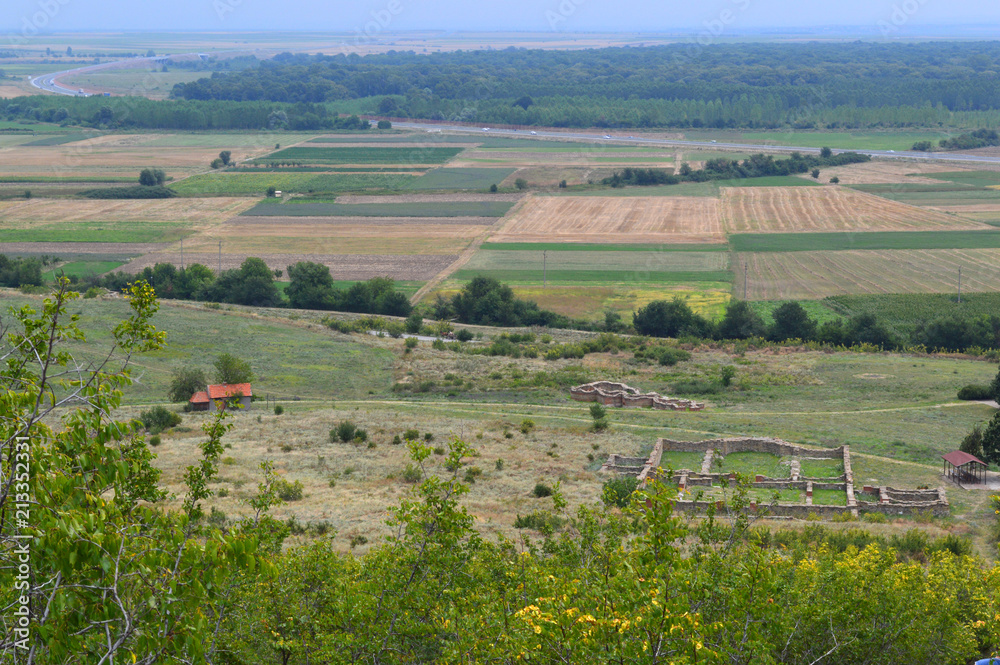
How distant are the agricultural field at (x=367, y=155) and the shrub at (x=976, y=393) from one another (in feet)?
298

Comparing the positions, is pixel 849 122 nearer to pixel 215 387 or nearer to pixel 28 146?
pixel 28 146

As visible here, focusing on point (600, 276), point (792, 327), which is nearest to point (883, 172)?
point (600, 276)

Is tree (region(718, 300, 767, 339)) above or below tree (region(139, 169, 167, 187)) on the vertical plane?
below

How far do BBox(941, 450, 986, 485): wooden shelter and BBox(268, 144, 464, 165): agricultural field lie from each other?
10046 centimetres

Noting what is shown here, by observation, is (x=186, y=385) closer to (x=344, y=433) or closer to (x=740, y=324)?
(x=344, y=433)

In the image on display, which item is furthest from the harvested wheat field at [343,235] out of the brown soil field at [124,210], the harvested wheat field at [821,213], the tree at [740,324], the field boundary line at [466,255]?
the tree at [740,324]

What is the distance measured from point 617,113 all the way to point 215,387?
457ft

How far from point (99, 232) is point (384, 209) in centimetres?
2677

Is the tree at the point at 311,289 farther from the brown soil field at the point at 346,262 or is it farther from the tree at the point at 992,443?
the tree at the point at 992,443

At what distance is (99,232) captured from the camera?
292 feet

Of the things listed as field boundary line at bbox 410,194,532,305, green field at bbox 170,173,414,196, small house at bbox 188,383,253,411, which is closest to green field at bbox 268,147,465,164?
green field at bbox 170,173,414,196

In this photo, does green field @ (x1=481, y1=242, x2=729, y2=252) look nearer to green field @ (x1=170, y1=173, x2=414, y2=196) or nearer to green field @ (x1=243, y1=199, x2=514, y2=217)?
green field @ (x1=243, y1=199, x2=514, y2=217)

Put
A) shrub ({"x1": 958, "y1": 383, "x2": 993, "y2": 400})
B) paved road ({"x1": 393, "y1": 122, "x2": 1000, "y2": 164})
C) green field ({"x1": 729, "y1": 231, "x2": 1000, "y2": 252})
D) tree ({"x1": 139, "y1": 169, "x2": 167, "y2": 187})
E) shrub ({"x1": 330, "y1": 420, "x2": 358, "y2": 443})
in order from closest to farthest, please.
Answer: shrub ({"x1": 330, "y1": 420, "x2": 358, "y2": 443}) < shrub ({"x1": 958, "y1": 383, "x2": 993, "y2": 400}) < green field ({"x1": 729, "y1": 231, "x2": 1000, "y2": 252}) < tree ({"x1": 139, "y1": 169, "x2": 167, "y2": 187}) < paved road ({"x1": 393, "y1": 122, "x2": 1000, "y2": 164})

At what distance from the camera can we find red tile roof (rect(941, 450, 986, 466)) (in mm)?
32344
